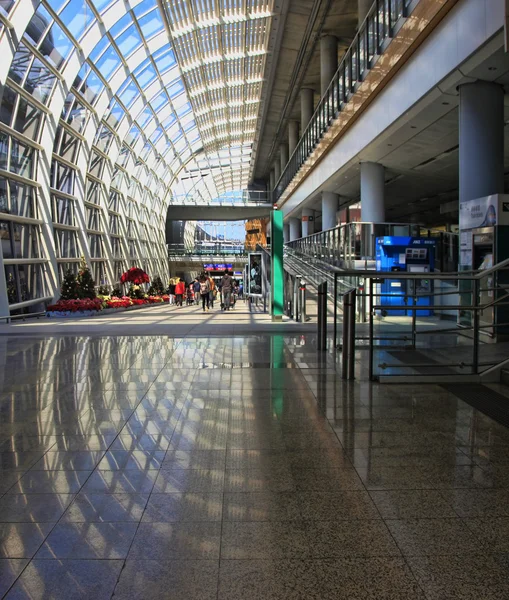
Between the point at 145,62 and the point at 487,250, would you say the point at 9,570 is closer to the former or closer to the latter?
the point at 487,250

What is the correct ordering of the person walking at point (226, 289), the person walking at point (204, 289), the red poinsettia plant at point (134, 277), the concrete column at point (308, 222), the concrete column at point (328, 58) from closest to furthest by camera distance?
the person walking at point (226, 289) → the person walking at point (204, 289) → the concrete column at point (328, 58) → the red poinsettia plant at point (134, 277) → the concrete column at point (308, 222)

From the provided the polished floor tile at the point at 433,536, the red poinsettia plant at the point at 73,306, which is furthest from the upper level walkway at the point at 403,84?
the red poinsettia plant at the point at 73,306

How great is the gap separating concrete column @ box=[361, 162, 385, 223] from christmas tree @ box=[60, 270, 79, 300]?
10.5 meters

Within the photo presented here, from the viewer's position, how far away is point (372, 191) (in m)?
19.8

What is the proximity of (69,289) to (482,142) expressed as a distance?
589 inches

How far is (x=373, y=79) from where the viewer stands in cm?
1597

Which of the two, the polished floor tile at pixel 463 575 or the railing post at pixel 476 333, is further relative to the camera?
the railing post at pixel 476 333

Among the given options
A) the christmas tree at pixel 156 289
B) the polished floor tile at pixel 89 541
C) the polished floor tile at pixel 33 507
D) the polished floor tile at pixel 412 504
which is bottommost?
the christmas tree at pixel 156 289

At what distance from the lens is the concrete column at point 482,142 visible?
1081cm

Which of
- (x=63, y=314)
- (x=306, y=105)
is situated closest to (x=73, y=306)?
(x=63, y=314)

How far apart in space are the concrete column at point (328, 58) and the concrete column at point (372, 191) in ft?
24.5

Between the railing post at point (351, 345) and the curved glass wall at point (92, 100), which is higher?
the curved glass wall at point (92, 100)

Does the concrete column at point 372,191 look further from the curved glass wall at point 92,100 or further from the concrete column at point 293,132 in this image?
the concrete column at point 293,132

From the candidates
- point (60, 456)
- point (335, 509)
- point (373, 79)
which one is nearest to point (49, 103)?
point (373, 79)
